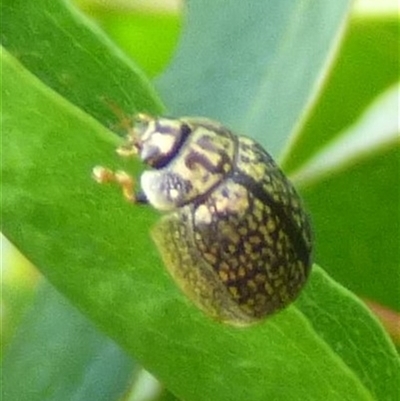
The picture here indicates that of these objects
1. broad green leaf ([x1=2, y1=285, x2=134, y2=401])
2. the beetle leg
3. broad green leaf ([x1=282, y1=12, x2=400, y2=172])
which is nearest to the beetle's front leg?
the beetle leg

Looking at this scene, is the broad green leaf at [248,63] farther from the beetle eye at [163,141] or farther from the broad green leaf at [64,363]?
the broad green leaf at [64,363]

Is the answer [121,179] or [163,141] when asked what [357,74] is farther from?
[121,179]

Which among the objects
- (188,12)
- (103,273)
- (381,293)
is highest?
(188,12)

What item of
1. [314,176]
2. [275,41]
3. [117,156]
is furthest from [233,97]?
[117,156]

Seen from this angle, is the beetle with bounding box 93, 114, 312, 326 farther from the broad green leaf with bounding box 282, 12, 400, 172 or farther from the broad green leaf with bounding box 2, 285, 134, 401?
the broad green leaf with bounding box 282, 12, 400, 172

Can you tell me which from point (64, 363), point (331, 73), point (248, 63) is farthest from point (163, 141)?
point (331, 73)

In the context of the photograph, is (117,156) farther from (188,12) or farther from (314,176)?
(314,176)

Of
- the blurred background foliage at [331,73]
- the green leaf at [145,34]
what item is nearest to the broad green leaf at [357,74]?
the blurred background foliage at [331,73]
